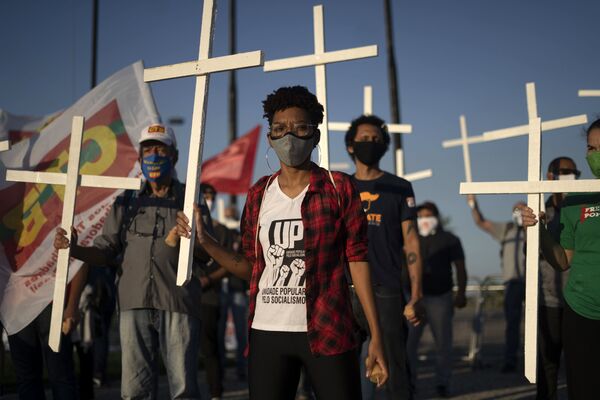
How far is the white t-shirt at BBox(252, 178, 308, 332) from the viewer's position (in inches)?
152

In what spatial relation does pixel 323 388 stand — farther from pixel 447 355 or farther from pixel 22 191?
pixel 447 355

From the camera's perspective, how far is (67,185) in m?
5.97

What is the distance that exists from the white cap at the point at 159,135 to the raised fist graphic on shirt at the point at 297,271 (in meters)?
2.19

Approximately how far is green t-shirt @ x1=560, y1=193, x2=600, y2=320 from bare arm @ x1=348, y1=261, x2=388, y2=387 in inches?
65.3

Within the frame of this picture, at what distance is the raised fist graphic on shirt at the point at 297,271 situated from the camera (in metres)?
3.88

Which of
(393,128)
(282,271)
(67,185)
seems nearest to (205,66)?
(282,271)

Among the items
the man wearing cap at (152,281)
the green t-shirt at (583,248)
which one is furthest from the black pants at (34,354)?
the green t-shirt at (583,248)

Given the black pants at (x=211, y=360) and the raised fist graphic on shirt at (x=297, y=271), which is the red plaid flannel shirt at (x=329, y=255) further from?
the black pants at (x=211, y=360)

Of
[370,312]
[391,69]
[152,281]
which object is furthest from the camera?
[391,69]

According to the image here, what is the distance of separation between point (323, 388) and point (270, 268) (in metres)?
0.64

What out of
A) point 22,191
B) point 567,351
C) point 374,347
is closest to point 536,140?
point 567,351

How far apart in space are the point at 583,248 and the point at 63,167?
4339 mm

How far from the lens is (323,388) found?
3770 mm

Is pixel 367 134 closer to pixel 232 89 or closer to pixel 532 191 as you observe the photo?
pixel 532 191
